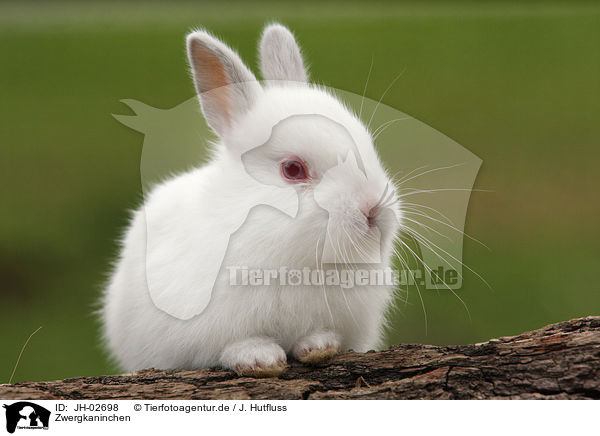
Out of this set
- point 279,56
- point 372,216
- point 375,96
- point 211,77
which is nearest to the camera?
point 372,216

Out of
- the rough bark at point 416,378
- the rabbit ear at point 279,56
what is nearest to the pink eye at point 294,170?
the rabbit ear at point 279,56

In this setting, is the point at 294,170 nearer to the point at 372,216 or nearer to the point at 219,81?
the point at 372,216

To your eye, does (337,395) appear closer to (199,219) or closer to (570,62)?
(199,219)

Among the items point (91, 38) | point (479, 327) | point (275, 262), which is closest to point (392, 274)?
point (275, 262)
